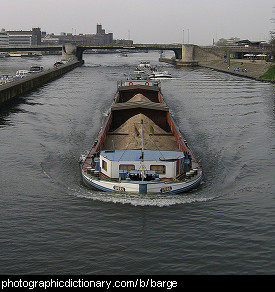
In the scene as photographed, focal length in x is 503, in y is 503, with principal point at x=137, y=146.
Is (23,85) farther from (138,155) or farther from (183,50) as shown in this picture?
(183,50)

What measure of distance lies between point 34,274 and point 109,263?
274 centimetres

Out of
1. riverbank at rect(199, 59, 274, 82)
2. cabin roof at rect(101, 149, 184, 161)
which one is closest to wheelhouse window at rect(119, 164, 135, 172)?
cabin roof at rect(101, 149, 184, 161)

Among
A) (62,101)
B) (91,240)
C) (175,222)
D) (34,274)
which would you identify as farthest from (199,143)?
(62,101)

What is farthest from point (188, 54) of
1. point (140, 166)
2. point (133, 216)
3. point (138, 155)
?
point (133, 216)

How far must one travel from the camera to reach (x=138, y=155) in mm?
26734

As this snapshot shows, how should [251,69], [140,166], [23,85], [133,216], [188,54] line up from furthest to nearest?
1. [188,54]
2. [251,69]
3. [23,85]
4. [140,166]
5. [133,216]

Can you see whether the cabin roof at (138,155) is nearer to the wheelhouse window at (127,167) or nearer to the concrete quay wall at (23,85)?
the wheelhouse window at (127,167)

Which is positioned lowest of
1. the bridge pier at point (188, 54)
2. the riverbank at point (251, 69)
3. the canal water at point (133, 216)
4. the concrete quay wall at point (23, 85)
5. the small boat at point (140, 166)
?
the canal water at point (133, 216)

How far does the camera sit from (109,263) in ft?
61.0

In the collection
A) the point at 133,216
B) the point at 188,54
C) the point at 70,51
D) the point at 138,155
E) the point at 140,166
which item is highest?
the point at 70,51

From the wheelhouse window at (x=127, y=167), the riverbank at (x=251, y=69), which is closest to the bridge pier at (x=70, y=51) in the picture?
the riverbank at (x=251, y=69)

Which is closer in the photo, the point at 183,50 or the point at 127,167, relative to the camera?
the point at 127,167

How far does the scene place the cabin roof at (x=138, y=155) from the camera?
26.2 meters

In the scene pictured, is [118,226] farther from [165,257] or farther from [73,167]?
[73,167]
